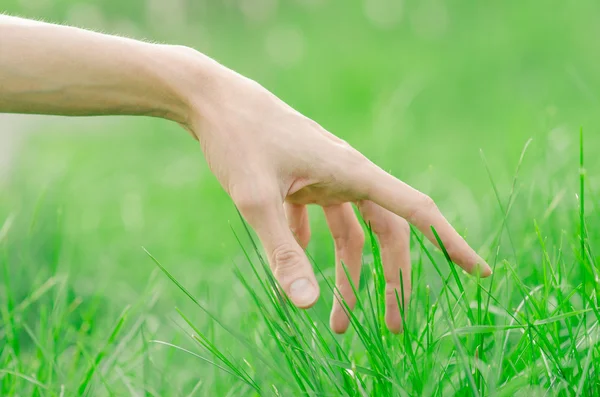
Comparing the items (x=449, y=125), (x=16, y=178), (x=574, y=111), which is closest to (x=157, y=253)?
(x=16, y=178)

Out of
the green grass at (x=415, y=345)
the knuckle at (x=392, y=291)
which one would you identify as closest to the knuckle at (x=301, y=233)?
the green grass at (x=415, y=345)

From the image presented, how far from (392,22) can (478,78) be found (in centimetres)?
115

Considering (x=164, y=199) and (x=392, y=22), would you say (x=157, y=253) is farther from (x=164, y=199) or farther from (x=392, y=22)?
(x=392, y=22)

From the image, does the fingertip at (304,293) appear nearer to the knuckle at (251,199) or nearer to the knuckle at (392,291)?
the knuckle at (251,199)

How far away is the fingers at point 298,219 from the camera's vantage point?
1.63 metres

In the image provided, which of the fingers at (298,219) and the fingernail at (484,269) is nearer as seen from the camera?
the fingernail at (484,269)

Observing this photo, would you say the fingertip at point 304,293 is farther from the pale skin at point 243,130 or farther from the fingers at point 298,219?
the fingers at point 298,219

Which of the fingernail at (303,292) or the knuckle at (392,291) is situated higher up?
the fingernail at (303,292)

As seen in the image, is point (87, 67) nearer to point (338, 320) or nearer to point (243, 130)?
point (243, 130)

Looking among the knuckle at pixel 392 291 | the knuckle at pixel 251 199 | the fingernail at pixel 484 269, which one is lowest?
the knuckle at pixel 392 291

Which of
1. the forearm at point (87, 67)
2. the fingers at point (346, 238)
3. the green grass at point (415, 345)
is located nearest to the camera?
the green grass at point (415, 345)

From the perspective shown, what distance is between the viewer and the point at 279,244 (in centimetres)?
130

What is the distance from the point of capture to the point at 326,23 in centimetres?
582

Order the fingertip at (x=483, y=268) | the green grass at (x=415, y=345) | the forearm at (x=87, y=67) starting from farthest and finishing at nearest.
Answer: the forearm at (x=87, y=67) < the fingertip at (x=483, y=268) < the green grass at (x=415, y=345)
